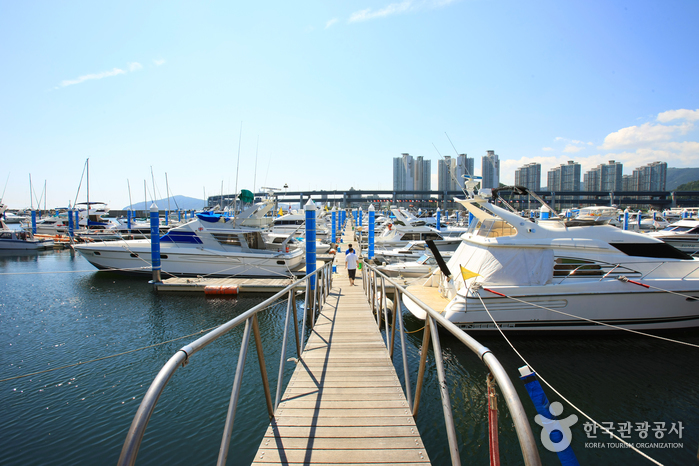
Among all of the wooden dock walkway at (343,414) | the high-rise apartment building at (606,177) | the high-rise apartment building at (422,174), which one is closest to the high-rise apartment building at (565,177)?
the high-rise apartment building at (606,177)

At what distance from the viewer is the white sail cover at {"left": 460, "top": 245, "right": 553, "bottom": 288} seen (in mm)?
9148

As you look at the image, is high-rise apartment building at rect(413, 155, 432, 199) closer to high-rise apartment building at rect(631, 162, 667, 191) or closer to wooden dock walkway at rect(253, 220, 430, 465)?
high-rise apartment building at rect(631, 162, 667, 191)

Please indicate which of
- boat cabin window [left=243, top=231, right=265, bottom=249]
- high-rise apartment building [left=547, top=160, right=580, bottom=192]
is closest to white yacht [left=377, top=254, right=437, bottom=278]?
boat cabin window [left=243, top=231, right=265, bottom=249]

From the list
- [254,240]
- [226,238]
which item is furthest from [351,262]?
[226,238]

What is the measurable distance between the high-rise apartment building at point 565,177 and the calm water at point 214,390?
525ft

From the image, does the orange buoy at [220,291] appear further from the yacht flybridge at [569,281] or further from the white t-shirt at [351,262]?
the yacht flybridge at [569,281]

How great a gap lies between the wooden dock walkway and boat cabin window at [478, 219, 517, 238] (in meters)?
5.53

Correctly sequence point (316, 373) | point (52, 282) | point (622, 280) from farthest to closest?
point (52, 282), point (622, 280), point (316, 373)

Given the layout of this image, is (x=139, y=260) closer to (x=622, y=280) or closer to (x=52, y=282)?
(x=52, y=282)

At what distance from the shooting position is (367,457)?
3.05 m

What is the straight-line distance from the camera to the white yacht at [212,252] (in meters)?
17.5

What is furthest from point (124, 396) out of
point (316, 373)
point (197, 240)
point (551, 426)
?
point (197, 240)

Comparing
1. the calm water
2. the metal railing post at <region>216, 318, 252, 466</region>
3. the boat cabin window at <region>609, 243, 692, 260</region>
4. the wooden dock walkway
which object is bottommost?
the calm water

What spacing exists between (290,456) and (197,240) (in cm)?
1674
